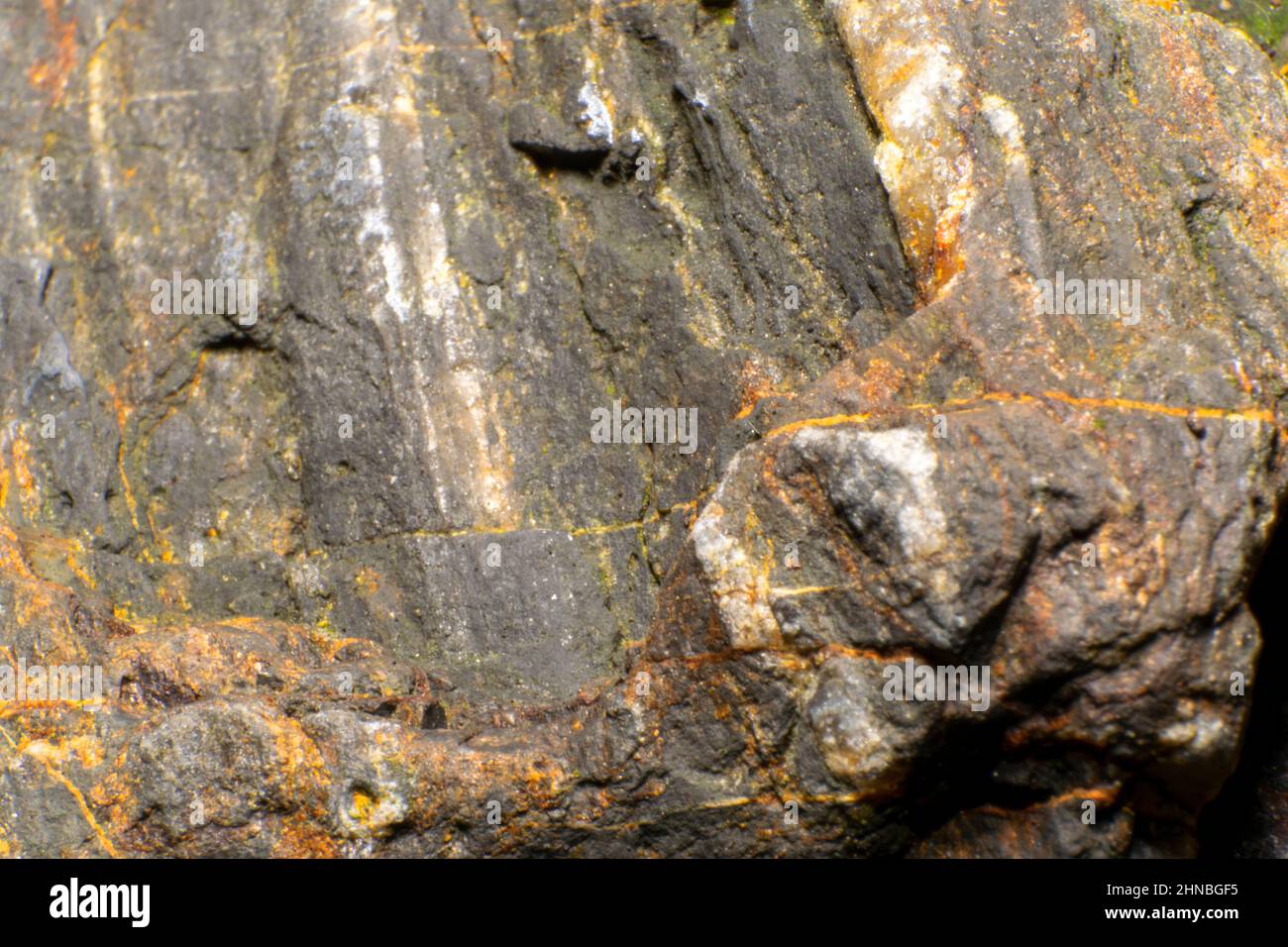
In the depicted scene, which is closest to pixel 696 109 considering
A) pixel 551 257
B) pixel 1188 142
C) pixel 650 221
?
pixel 650 221

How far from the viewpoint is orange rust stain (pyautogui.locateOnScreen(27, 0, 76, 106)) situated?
688 centimetres

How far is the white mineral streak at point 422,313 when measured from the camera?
19.1 ft

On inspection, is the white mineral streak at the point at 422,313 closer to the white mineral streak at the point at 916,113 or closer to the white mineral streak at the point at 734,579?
the white mineral streak at the point at 734,579

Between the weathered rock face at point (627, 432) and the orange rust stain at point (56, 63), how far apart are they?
21mm

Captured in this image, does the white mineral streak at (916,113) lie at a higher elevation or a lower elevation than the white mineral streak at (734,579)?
higher

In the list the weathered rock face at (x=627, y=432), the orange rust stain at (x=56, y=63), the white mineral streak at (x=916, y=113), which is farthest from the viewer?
the orange rust stain at (x=56, y=63)

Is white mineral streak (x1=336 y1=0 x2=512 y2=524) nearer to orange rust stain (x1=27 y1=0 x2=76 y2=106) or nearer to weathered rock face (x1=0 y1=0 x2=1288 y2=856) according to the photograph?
weathered rock face (x1=0 y1=0 x2=1288 y2=856)

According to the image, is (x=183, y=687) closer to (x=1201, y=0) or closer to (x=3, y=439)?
(x=3, y=439)

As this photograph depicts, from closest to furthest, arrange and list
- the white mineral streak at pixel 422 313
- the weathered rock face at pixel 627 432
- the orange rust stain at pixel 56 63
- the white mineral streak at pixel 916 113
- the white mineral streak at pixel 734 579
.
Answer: the weathered rock face at pixel 627 432 < the white mineral streak at pixel 734 579 < the white mineral streak at pixel 916 113 < the white mineral streak at pixel 422 313 < the orange rust stain at pixel 56 63

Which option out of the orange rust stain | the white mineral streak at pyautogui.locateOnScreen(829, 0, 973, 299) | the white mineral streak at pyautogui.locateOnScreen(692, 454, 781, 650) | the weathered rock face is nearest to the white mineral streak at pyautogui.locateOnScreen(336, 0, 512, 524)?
the weathered rock face

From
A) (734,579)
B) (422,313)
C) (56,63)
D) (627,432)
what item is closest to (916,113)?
(627,432)

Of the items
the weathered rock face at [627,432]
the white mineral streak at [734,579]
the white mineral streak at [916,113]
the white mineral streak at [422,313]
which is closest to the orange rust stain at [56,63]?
the weathered rock face at [627,432]

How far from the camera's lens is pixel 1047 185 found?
5164mm

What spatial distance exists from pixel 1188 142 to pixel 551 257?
277cm
